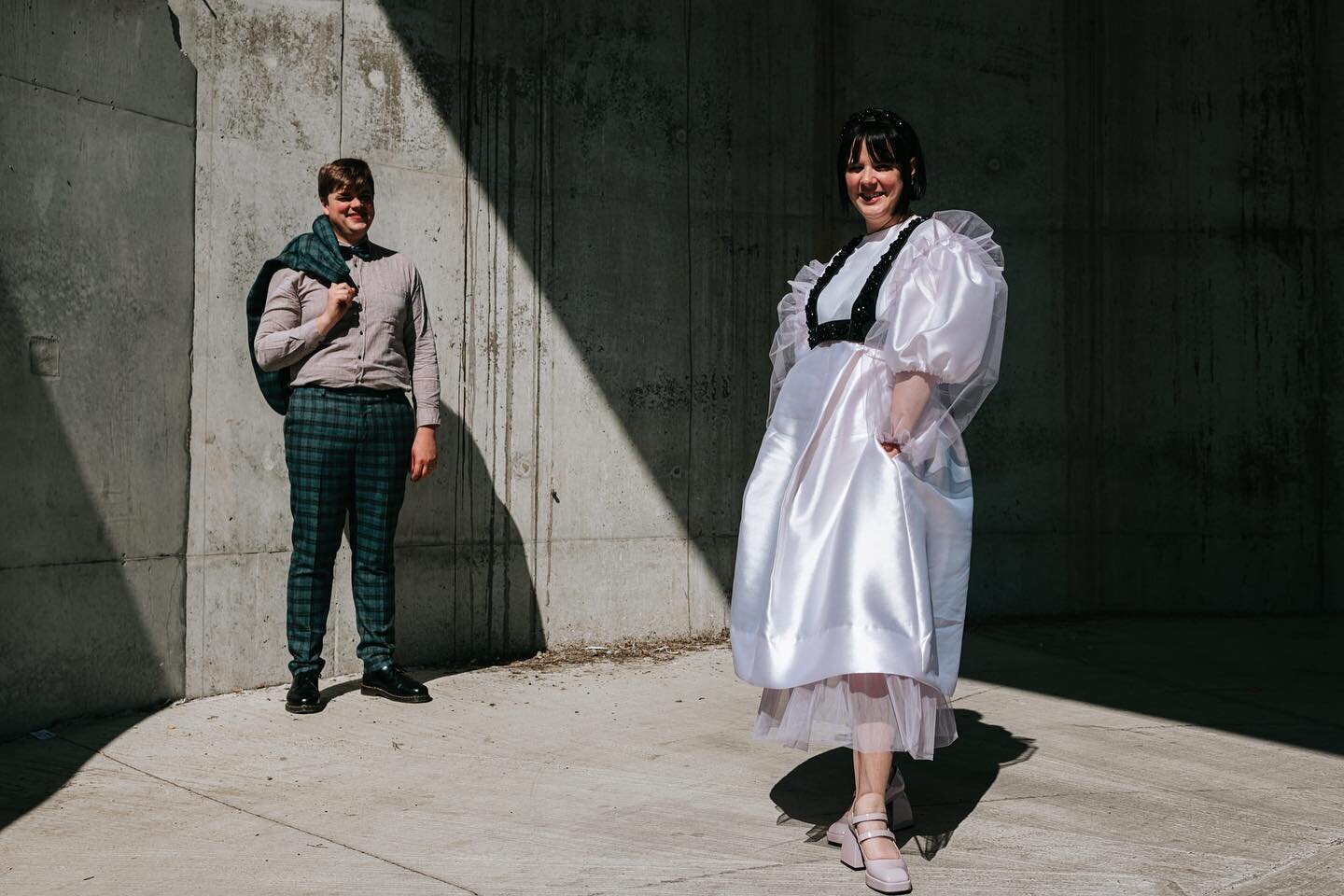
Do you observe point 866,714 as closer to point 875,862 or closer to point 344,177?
point 875,862

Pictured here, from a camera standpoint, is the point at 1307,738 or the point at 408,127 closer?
the point at 1307,738

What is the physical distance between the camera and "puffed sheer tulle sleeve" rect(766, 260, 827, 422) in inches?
142

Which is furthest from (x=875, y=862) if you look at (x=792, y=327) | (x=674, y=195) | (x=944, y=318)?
(x=674, y=195)

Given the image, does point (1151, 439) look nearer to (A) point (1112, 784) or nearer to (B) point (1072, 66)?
(B) point (1072, 66)

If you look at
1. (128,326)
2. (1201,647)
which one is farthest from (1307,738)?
(128,326)

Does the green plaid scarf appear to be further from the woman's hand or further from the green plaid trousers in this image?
the woman's hand

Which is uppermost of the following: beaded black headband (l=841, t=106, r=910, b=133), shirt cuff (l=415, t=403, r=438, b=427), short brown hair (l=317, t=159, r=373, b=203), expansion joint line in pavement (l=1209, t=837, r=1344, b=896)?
short brown hair (l=317, t=159, r=373, b=203)

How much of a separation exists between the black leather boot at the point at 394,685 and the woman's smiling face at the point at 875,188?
98.9 inches

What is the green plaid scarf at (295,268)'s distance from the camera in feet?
15.4

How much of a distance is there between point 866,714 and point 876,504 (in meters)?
0.51

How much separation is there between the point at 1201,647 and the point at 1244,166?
2.62m

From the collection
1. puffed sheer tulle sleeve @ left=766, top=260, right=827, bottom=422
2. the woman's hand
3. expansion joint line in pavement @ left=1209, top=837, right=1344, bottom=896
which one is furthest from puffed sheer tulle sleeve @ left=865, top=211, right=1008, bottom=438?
the woman's hand

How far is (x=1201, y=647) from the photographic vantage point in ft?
19.4

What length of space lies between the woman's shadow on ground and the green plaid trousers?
1755 mm
